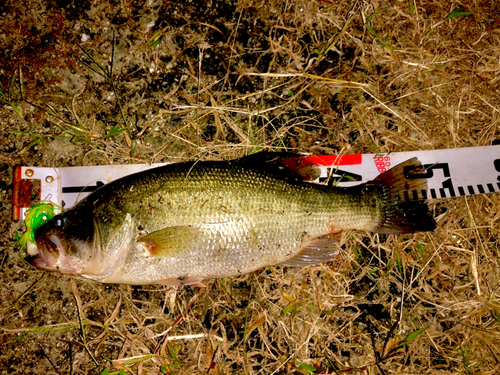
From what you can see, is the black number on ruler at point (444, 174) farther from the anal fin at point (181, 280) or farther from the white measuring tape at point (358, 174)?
the anal fin at point (181, 280)

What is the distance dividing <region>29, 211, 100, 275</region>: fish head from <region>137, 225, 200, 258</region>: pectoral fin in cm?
42

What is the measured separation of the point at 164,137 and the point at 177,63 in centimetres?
82

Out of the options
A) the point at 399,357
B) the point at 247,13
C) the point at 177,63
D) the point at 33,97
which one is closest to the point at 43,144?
the point at 33,97

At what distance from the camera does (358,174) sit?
320 cm

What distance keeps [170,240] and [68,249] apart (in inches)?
33.5

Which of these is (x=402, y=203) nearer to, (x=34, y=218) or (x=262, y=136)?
(x=262, y=136)

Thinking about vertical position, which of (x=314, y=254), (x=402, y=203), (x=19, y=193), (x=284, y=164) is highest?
(x=284, y=164)

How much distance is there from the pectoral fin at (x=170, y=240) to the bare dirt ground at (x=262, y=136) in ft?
2.52

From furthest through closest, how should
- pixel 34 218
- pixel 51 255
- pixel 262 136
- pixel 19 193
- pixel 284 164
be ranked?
pixel 262 136, pixel 19 193, pixel 34 218, pixel 284 164, pixel 51 255

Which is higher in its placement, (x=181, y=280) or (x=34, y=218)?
(x=34, y=218)

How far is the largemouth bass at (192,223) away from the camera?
259cm

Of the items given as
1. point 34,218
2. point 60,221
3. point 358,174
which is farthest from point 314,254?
point 34,218

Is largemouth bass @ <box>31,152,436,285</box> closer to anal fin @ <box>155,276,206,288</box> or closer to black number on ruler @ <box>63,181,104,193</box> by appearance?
anal fin @ <box>155,276,206,288</box>

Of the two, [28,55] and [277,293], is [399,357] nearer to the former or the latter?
[277,293]
